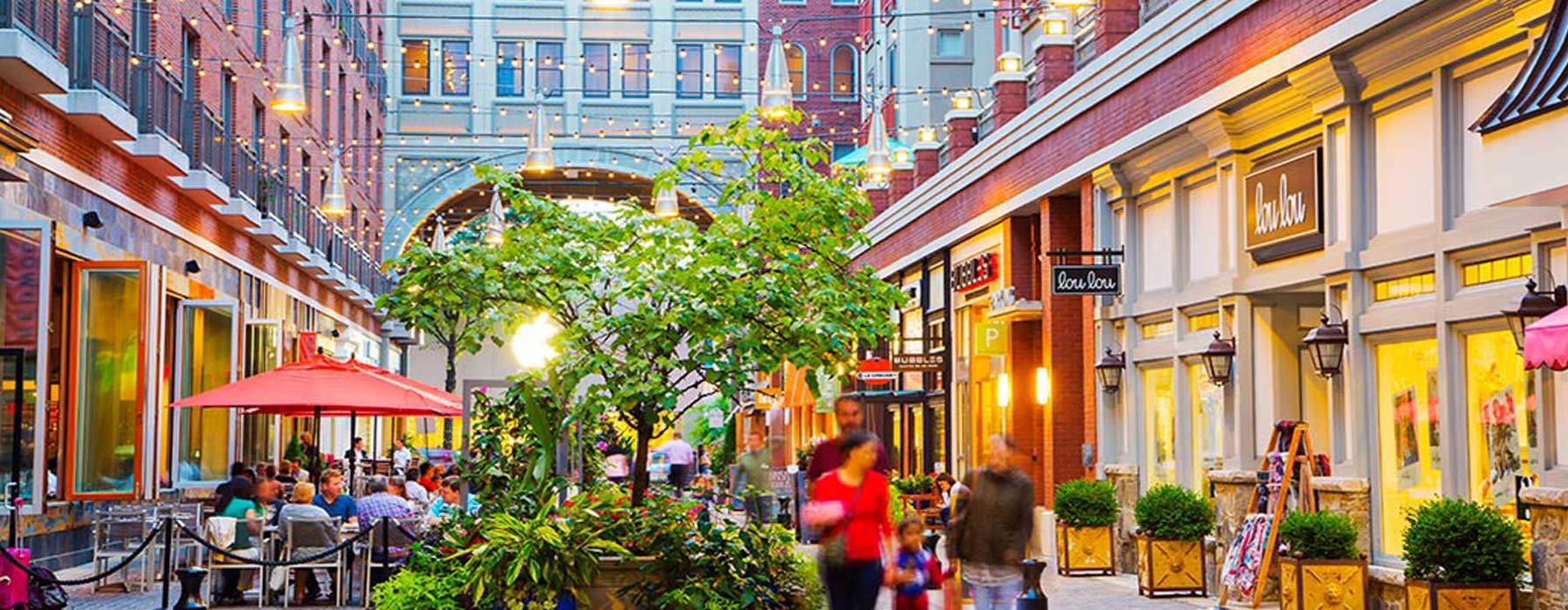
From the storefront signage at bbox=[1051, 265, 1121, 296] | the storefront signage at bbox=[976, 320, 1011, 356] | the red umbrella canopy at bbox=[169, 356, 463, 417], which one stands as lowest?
→ the red umbrella canopy at bbox=[169, 356, 463, 417]

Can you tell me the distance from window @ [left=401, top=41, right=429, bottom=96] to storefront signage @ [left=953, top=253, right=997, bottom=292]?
31.9 m

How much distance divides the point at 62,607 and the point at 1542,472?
36.7 ft

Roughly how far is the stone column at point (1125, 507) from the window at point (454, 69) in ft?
132

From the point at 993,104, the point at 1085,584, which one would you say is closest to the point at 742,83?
the point at 993,104

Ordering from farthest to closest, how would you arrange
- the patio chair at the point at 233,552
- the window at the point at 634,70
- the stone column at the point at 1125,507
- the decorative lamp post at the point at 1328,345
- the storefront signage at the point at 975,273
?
the window at the point at 634,70 → the storefront signage at the point at 975,273 → the stone column at the point at 1125,507 → the patio chair at the point at 233,552 → the decorative lamp post at the point at 1328,345

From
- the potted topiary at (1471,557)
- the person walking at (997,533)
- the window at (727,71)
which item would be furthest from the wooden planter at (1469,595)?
the window at (727,71)

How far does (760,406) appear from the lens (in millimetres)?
51406

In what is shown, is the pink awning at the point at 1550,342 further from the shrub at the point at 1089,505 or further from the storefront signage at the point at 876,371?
the storefront signage at the point at 876,371

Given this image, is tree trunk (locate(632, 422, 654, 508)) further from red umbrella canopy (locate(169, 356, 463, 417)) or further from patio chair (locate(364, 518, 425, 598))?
red umbrella canopy (locate(169, 356, 463, 417))

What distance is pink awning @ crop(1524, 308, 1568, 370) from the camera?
1073cm

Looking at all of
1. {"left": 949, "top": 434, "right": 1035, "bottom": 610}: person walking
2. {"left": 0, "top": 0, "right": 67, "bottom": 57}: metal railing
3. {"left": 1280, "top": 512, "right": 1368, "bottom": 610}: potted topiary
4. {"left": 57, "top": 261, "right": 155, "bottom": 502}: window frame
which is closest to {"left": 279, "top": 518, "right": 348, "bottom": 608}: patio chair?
{"left": 57, "top": 261, "right": 155, "bottom": 502}: window frame

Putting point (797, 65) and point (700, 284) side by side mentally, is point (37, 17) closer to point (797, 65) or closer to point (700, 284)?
point (700, 284)

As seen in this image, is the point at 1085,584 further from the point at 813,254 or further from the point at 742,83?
the point at 742,83

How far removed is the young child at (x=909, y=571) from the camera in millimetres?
12590
